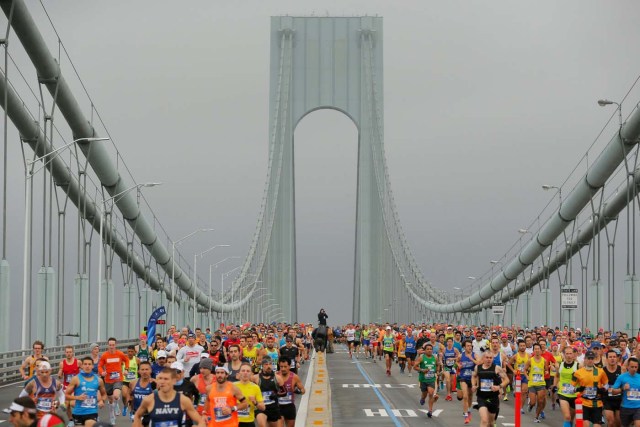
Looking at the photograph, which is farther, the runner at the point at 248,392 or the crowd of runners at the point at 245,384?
the runner at the point at 248,392

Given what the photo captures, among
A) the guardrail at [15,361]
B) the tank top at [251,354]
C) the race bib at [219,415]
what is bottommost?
the guardrail at [15,361]

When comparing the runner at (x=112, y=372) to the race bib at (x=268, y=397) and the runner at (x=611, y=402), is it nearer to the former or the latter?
the race bib at (x=268, y=397)

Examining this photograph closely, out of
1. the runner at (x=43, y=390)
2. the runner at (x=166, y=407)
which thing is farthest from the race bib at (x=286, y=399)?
the runner at (x=166, y=407)

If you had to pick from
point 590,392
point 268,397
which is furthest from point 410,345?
point 268,397

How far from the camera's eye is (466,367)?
27.3 m

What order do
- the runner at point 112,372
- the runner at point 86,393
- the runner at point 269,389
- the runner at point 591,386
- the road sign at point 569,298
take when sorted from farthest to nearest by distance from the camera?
the road sign at point 569,298, the runner at point 112,372, the runner at point 591,386, the runner at point 86,393, the runner at point 269,389

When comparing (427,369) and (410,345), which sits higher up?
(427,369)

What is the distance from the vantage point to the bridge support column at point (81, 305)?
2047 inches

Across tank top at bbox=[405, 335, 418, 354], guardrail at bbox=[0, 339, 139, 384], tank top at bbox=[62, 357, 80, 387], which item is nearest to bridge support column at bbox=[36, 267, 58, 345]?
guardrail at bbox=[0, 339, 139, 384]

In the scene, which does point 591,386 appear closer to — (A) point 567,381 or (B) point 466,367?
(A) point 567,381

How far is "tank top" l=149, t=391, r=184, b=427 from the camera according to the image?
42.3 ft

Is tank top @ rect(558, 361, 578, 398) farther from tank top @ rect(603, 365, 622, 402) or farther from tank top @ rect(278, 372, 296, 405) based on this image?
tank top @ rect(278, 372, 296, 405)

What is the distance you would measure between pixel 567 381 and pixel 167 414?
33.3 ft

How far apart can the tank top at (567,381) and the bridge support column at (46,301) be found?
83.9 ft
